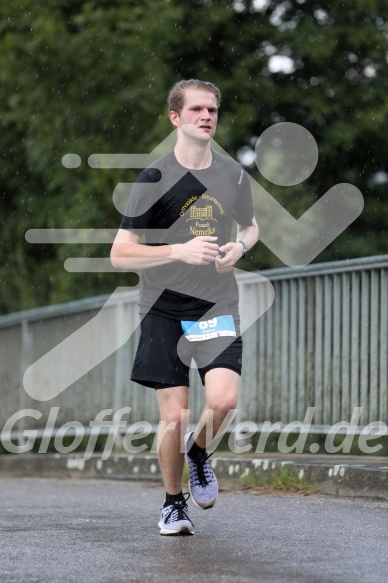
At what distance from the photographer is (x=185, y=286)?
642 cm

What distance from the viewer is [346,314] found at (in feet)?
30.5

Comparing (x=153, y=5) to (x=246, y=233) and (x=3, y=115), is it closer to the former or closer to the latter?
(x=3, y=115)

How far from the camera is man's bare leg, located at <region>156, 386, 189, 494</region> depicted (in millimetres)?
6469

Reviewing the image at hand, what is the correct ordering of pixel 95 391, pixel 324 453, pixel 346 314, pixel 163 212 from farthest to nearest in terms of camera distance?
pixel 95 391
pixel 324 453
pixel 346 314
pixel 163 212

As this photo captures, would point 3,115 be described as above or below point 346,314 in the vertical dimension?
above

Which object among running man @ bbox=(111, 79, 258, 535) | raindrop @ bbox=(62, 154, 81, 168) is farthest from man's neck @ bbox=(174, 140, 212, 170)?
raindrop @ bbox=(62, 154, 81, 168)

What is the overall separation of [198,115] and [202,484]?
1736 mm

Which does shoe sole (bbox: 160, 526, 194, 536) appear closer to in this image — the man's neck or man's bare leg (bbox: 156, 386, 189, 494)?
man's bare leg (bbox: 156, 386, 189, 494)

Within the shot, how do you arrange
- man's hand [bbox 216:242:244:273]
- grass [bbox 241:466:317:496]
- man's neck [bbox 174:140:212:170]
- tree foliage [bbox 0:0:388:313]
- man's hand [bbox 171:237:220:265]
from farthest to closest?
tree foliage [bbox 0:0:388:313]
grass [bbox 241:466:317:496]
man's neck [bbox 174:140:212:170]
man's hand [bbox 216:242:244:273]
man's hand [bbox 171:237:220:265]

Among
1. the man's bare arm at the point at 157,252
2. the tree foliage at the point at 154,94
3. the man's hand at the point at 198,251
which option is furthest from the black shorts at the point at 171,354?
the tree foliage at the point at 154,94

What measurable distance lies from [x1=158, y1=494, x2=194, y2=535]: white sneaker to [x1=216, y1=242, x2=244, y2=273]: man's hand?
114 cm

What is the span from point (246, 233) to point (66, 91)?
12490mm

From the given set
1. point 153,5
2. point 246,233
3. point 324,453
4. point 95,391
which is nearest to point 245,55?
point 153,5

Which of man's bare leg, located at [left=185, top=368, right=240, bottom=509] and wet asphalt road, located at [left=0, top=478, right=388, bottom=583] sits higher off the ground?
man's bare leg, located at [left=185, top=368, right=240, bottom=509]
